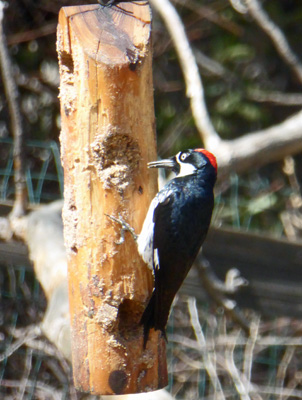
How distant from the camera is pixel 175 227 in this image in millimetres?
2119

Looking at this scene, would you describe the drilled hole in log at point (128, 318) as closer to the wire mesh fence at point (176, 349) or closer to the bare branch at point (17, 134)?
the bare branch at point (17, 134)

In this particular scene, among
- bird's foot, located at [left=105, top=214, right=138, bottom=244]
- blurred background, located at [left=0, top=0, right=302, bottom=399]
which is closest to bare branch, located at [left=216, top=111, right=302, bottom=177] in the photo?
blurred background, located at [left=0, top=0, right=302, bottom=399]

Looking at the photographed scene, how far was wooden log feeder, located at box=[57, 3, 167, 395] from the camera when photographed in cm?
194

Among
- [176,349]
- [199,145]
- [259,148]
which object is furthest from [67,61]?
[176,349]

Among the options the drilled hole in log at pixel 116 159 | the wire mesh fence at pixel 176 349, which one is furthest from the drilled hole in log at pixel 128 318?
the wire mesh fence at pixel 176 349

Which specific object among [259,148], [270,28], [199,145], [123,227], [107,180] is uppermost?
[270,28]

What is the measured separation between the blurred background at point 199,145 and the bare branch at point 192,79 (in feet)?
2.15

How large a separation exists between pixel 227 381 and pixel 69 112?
113 inches

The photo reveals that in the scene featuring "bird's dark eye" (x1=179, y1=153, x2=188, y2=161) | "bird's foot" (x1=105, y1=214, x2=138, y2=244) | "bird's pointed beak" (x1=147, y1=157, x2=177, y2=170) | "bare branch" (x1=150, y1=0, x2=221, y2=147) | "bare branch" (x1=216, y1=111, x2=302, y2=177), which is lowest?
"bird's foot" (x1=105, y1=214, x2=138, y2=244)

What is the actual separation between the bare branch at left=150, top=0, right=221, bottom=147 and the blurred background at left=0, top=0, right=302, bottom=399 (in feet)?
2.15

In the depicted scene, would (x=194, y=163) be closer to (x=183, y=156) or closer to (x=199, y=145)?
(x=183, y=156)

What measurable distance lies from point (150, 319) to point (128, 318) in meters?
0.13

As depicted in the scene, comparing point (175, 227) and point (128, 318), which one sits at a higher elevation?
point (175, 227)

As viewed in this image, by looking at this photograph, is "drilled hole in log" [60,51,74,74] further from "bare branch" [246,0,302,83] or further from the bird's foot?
"bare branch" [246,0,302,83]
